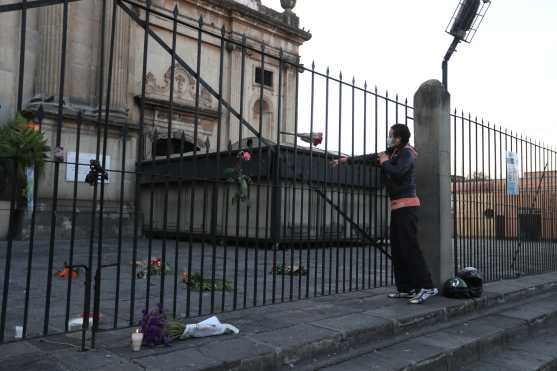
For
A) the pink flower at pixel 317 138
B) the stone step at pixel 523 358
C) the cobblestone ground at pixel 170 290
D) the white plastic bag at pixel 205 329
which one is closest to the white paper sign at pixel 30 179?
the cobblestone ground at pixel 170 290

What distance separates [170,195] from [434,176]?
1040cm

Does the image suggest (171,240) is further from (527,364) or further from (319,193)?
(527,364)

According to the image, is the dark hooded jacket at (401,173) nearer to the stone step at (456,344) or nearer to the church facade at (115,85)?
the stone step at (456,344)

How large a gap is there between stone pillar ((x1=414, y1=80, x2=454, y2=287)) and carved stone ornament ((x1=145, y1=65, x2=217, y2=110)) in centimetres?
1429

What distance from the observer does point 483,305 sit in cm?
635

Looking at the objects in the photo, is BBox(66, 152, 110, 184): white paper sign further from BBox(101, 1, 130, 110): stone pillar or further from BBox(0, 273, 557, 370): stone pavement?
BBox(101, 1, 130, 110): stone pillar

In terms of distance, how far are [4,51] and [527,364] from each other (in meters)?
16.2

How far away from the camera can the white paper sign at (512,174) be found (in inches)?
357

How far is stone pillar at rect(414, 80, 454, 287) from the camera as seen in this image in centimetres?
647

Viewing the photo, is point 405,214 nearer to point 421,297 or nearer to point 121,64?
point 421,297

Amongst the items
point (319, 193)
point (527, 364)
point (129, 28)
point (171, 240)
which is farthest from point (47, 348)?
point (129, 28)

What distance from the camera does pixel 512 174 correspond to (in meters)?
9.16

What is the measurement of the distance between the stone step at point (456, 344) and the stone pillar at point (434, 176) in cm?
93

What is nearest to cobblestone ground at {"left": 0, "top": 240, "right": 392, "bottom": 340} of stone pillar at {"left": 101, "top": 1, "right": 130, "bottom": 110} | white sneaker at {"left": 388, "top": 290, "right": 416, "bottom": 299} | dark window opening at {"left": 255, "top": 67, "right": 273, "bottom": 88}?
white sneaker at {"left": 388, "top": 290, "right": 416, "bottom": 299}
